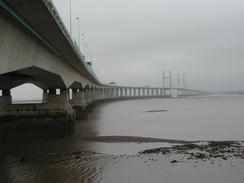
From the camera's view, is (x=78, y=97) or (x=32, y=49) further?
(x=78, y=97)

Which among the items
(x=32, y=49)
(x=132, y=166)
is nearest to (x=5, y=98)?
(x=32, y=49)

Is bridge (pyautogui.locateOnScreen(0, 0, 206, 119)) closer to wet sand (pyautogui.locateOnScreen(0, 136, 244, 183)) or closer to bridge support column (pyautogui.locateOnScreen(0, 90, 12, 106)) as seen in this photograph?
bridge support column (pyautogui.locateOnScreen(0, 90, 12, 106))

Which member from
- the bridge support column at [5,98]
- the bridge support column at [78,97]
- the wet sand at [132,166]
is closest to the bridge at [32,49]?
the bridge support column at [5,98]

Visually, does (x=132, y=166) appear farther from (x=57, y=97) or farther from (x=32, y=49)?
(x=57, y=97)

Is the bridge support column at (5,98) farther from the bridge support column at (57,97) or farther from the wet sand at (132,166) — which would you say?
the wet sand at (132,166)

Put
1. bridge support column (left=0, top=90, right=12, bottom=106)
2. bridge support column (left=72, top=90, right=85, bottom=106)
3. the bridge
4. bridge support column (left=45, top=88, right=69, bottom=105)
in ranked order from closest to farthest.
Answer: the bridge, bridge support column (left=0, top=90, right=12, bottom=106), bridge support column (left=45, top=88, right=69, bottom=105), bridge support column (left=72, top=90, right=85, bottom=106)

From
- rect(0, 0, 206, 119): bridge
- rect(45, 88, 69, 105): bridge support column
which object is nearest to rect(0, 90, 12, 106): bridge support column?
rect(0, 0, 206, 119): bridge

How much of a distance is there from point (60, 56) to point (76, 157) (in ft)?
39.9

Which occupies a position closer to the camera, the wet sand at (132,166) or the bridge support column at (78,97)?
the wet sand at (132,166)

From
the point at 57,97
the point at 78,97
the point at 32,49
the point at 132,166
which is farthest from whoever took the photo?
the point at 78,97

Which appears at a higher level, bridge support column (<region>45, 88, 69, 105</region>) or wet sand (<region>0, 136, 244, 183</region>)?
bridge support column (<region>45, 88, 69, 105</region>)

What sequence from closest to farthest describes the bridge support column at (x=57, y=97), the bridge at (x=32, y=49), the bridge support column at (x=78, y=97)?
the bridge at (x=32, y=49) → the bridge support column at (x=57, y=97) → the bridge support column at (x=78, y=97)

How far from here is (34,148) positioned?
76.3ft

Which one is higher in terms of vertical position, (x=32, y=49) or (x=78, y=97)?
(x=32, y=49)
